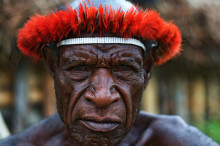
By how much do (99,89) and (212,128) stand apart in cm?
529

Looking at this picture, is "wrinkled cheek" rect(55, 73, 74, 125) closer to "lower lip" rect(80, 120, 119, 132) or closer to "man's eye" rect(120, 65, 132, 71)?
"lower lip" rect(80, 120, 119, 132)

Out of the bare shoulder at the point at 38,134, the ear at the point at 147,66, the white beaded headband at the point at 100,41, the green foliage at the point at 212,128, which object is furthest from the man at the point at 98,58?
the green foliage at the point at 212,128

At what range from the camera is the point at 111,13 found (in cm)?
183

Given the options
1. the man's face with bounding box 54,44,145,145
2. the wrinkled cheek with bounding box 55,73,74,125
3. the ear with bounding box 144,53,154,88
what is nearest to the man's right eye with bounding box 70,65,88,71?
the man's face with bounding box 54,44,145,145

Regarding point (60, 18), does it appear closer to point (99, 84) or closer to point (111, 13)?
point (111, 13)

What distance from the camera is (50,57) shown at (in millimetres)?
2195

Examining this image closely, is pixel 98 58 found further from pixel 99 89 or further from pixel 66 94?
pixel 66 94

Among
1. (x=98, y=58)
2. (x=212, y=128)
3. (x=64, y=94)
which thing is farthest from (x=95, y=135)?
(x=212, y=128)

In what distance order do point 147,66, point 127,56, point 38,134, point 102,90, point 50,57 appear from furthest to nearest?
point 38,134, point 147,66, point 50,57, point 127,56, point 102,90

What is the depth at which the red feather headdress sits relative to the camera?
1840 millimetres

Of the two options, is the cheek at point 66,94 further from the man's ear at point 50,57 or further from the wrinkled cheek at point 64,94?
the man's ear at point 50,57

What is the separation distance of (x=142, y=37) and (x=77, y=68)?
491mm

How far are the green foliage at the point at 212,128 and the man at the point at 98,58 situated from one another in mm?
4490

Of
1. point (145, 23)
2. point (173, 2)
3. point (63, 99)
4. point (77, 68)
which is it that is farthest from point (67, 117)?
point (173, 2)
